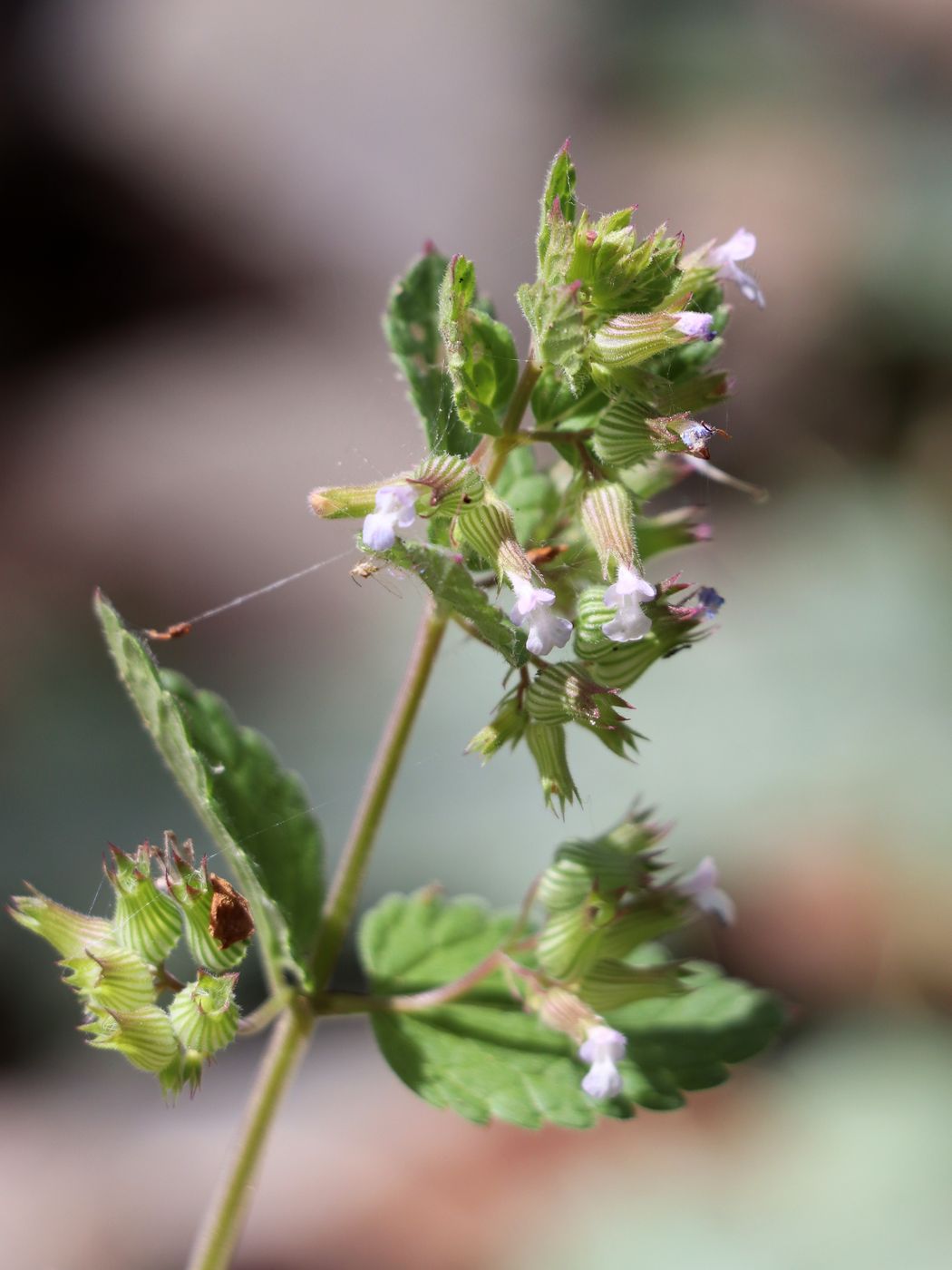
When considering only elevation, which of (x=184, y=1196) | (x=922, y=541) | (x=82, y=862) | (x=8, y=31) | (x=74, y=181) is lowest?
(x=184, y=1196)

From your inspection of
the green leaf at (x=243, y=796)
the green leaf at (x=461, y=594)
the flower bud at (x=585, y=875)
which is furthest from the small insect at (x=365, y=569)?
the flower bud at (x=585, y=875)

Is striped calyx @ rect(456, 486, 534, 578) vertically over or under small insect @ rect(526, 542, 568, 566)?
over

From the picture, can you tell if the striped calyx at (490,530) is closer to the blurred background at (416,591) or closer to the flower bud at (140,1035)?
the flower bud at (140,1035)

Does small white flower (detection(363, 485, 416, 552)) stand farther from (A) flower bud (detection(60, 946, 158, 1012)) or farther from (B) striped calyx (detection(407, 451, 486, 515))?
(A) flower bud (detection(60, 946, 158, 1012))

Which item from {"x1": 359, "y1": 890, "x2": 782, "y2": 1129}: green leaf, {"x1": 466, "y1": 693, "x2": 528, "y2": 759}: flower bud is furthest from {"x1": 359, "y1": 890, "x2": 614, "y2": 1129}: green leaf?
{"x1": 466, "y1": 693, "x2": 528, "y2": 759}: flower bud

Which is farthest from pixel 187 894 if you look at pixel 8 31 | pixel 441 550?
pixel 8 31

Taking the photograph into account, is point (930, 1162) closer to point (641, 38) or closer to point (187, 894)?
point (187, 894)
